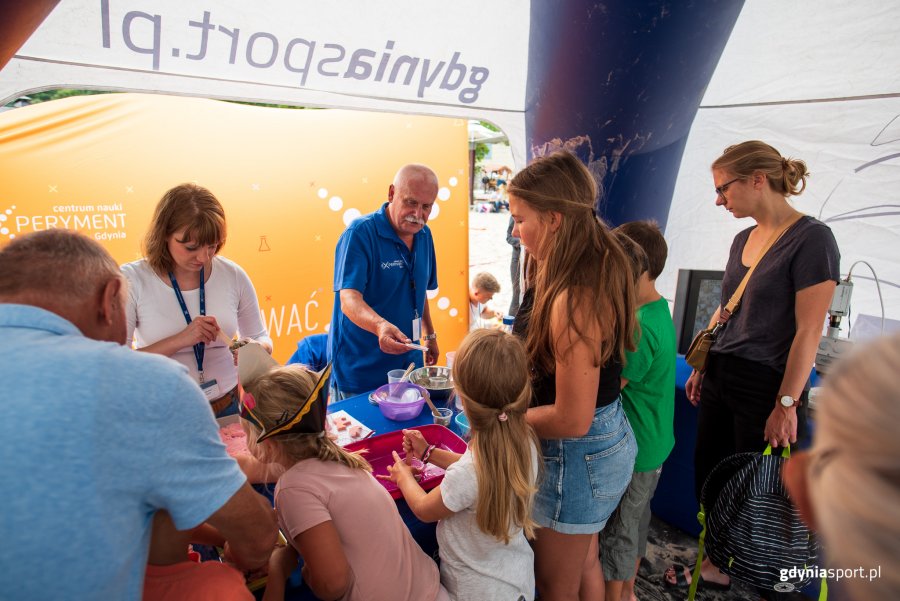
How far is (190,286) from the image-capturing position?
91.0 inches

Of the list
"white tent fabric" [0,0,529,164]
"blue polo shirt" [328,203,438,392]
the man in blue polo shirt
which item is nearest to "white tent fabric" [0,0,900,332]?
"white tent fabric" [0,0,529,164]

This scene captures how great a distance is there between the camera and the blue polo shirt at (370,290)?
2834 mm

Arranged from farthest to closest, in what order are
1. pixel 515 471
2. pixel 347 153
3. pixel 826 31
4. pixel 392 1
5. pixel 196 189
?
pixel 347 153 → pixel 826 31 → pixel 392 1 → pixel 196 189 → pixel 515 471

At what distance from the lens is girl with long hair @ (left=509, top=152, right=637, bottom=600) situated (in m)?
1.49

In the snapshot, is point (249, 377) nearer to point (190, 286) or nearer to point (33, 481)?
point (33, 481)

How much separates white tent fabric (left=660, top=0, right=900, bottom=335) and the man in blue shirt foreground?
13.2 feet

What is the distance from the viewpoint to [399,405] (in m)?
2.21

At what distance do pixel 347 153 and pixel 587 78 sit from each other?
2.98 metres

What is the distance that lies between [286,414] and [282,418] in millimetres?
16

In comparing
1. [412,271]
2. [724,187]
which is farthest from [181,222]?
[724,187]

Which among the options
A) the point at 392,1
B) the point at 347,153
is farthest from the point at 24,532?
the point at 347,153

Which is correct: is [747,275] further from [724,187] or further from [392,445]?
[392,445]

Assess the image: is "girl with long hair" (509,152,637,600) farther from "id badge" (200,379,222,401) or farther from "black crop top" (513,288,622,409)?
"id badge" (200,379,222,401)

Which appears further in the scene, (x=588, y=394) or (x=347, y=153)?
(x=347, y=153)
